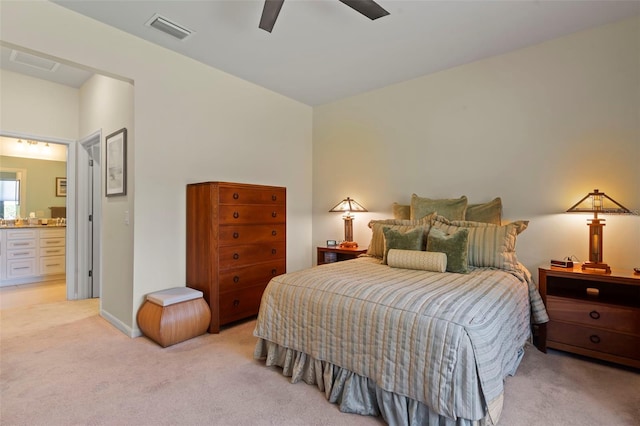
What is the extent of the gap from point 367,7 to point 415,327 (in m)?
1.91

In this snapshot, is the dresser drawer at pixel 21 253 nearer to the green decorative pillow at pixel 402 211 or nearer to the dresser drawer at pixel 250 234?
the dresser drawer at pixel 250 234

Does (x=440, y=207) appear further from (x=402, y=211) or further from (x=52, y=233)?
(x=52, y=233)

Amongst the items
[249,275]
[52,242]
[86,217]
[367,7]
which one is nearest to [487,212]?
[367,7]

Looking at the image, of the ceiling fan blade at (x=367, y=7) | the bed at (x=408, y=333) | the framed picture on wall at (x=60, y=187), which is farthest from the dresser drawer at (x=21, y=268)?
the ceiling fan blade at (x=367, y=7)

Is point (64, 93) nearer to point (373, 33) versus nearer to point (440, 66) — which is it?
point (373, 33)

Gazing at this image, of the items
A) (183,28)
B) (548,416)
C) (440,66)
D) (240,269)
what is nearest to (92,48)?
(183,28)

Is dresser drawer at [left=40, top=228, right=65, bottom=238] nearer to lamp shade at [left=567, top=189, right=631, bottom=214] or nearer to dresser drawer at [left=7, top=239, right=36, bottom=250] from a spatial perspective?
dresser drawer at [left=7, top=239, right=36, bottom=250]

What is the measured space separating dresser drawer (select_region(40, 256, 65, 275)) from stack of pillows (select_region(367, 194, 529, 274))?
544 cm

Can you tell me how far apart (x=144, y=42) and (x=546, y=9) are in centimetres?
337

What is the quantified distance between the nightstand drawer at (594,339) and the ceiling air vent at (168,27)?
3.87 metres

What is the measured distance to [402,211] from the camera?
3518 mm

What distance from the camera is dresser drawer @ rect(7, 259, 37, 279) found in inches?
190

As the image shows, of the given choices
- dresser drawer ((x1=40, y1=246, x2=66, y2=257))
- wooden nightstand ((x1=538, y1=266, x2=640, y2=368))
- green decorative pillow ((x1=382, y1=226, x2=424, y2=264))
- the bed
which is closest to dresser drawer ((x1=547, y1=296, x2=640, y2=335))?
wooden nightstand ((x1=538, y1=266, x2=640, y2=368))

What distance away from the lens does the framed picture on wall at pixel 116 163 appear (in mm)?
2961
